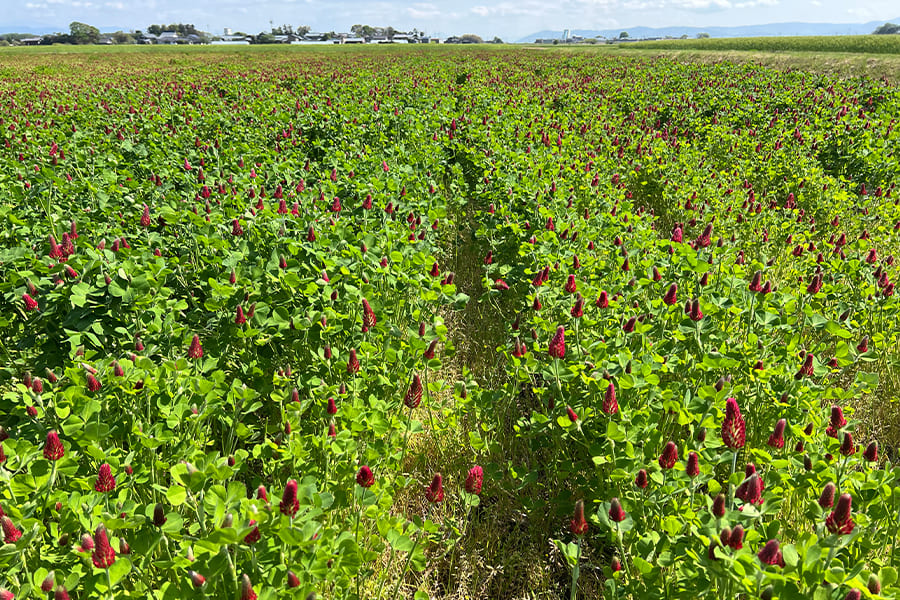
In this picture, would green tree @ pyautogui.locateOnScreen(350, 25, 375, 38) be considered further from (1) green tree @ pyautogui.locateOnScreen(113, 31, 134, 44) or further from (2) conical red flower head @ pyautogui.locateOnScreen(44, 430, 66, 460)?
(2) conical red flower head @ pyautogui.locateOnScreen(44, 430, 66, 460)

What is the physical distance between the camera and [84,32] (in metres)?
130

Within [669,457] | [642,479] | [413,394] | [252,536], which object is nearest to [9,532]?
[252,536]

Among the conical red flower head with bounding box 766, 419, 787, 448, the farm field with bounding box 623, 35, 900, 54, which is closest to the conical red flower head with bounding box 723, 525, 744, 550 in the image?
the conical red flower head with bounding box 766, 419, 787, 448

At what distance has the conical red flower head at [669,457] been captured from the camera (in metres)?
2.15

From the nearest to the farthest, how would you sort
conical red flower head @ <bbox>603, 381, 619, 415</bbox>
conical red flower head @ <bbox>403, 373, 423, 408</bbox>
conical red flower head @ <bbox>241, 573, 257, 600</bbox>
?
conical red flower head @ <bbox>241, 573, 257, 600</bbox> → conical red flower head @ <bbox>603, 381, 619, 415</bbox> → conical red flower head @ <bbox>403, 373, 423, 408</bbox>

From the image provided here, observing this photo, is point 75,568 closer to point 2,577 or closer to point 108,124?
point 2,577

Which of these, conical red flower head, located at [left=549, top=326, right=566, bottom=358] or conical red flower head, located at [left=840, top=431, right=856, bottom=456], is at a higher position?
conical red flower head, located at [left=549, top=326, right=566, bottom=358]

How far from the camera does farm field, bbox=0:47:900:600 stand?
1.98m

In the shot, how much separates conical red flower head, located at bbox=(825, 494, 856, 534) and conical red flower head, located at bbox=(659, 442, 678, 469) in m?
0.54

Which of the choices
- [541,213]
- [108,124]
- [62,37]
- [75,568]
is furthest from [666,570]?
[62,37]

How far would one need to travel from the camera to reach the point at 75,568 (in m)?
1.92

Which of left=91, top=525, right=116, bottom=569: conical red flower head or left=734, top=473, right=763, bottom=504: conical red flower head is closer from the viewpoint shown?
left=91, top=525, right=116, bottom=569: conical red flower head

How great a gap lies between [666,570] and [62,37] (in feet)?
459

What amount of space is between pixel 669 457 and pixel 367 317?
191 centimetres
